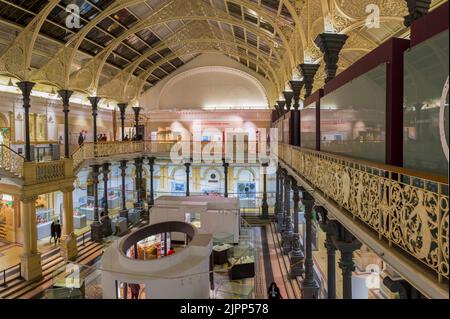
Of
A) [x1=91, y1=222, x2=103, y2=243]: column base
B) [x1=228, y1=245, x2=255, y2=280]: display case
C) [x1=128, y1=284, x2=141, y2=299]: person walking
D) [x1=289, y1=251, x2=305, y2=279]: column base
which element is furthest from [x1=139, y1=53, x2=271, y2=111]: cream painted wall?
[x1=128, y1=284, x2=141, y2=299]: person walking

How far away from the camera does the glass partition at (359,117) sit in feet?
14.8

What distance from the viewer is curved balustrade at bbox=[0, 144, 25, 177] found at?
11539mm

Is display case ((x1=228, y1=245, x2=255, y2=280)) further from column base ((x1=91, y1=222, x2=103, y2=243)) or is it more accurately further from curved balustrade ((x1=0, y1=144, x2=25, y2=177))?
column base ((x1=91, y1=222, x2=103, y2=243))

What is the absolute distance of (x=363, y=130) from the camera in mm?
5219

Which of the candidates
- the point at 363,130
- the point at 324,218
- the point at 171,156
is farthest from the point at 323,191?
the point at 171,156

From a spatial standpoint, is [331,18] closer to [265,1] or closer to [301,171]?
[301,171]

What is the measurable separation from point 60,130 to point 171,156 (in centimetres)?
730

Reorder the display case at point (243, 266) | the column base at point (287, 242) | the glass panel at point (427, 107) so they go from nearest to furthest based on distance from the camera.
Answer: the glass panel at point (427, 107), the display case at point (243, 266), the column base at point (287, 242)

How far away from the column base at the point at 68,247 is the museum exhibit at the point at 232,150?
89mm

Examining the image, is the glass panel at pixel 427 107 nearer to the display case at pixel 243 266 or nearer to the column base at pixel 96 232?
the display case at pixel 243 266

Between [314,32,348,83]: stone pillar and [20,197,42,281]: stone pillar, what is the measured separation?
11100mm

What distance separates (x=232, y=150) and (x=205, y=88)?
9.67 meters

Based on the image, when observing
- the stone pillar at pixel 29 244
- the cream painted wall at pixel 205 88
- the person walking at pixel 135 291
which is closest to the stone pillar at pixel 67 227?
the stone pillar at pixel 29 244
